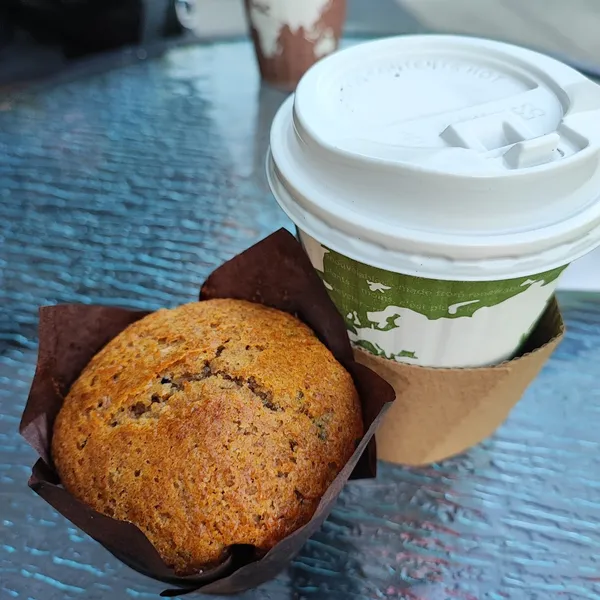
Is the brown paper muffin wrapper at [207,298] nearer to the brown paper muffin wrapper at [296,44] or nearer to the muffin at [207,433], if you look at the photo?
the muffin at [207,433]

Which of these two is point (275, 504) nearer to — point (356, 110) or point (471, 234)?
point (471, 234)

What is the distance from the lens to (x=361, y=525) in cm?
79

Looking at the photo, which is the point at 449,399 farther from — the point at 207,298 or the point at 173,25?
the point at 173,25

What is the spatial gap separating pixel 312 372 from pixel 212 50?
4.85ft

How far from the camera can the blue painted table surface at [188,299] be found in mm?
746

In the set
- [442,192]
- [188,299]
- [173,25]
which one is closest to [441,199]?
[442,192]

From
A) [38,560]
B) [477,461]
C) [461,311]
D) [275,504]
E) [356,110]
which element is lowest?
[38,560]

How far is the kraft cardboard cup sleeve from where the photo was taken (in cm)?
58

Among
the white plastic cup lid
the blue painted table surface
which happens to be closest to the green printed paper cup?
the white plastic cup lid

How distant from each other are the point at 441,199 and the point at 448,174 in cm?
3

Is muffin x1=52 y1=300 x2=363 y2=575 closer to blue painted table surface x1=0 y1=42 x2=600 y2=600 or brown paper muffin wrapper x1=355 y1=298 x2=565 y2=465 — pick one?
brown paper muffin wrapper x1=355 y1=298 x2=565 y2=465

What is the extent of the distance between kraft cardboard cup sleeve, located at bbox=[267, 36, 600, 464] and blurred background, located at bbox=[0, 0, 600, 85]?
123 cm

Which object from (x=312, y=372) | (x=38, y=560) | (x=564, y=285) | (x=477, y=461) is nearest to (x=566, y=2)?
(x=564, y=285)

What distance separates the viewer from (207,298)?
0.81 m
